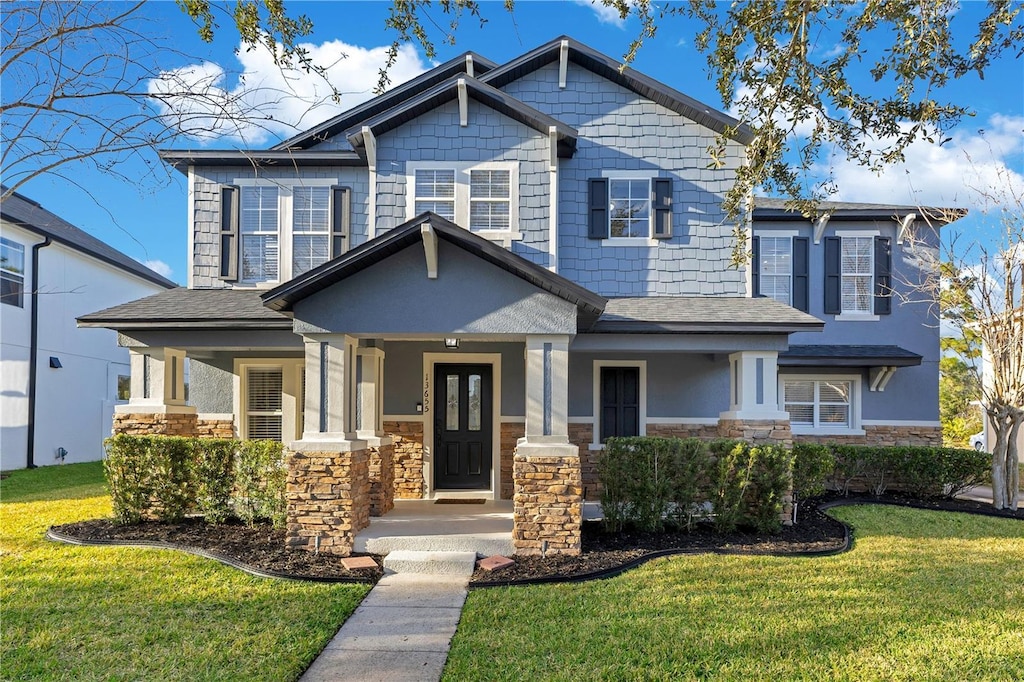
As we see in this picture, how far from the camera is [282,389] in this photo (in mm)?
11773

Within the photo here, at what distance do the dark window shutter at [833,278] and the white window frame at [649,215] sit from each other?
482 centimetres

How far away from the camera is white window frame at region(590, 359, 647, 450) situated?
11164 mm

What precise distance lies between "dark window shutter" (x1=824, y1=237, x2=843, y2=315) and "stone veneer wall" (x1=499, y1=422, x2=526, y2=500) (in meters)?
6.88

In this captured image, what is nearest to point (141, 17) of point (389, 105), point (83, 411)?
point (389, 105)

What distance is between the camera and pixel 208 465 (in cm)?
861

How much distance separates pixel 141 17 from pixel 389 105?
7.40m

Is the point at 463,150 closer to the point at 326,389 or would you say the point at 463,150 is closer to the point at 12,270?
the point at 326,389

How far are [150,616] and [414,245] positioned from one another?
436 cm

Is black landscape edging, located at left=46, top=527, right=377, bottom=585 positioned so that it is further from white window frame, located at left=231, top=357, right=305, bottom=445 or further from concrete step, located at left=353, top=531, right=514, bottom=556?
white window frame, located at left=231, top=357, right=305, bottom=445

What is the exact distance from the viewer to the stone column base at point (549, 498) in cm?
750

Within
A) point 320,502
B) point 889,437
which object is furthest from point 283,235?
point 889,437

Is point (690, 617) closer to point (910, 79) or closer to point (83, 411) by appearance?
point (910, 79)

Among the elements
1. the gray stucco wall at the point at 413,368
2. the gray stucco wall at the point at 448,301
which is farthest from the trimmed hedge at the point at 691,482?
the gray stucco wall at the point at 413,368

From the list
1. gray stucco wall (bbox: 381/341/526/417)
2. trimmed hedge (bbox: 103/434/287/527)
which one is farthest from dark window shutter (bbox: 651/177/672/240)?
trimmed hedge (bbox: 103/434/287/527)
